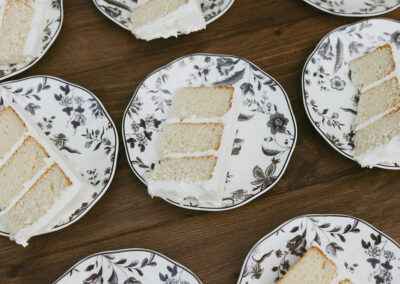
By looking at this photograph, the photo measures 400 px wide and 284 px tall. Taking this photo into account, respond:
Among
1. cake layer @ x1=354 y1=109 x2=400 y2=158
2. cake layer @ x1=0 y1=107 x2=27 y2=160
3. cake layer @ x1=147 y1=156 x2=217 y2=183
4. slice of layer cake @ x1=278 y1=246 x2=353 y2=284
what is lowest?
slice of layer cake @ x1=278 y1=246 x2=353 y2=284

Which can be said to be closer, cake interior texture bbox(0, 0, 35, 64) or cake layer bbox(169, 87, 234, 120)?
cake layer bbox(169, 87, 234, 120)

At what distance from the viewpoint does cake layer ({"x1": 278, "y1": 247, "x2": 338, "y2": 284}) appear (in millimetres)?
1436

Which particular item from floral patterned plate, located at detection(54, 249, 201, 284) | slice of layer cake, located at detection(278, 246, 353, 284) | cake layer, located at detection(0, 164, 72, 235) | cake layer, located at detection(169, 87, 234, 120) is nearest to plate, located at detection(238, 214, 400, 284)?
slice of layer cake, located at detection(278, 246, 353, 284)

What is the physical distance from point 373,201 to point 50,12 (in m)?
1.76

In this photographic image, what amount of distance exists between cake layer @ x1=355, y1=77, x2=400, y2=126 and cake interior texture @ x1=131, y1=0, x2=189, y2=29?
94cm

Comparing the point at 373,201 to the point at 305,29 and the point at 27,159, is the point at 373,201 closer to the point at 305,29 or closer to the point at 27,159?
the point at 305,29

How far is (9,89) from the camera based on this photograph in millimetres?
1855

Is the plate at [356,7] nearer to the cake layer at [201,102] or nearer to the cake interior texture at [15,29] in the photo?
the cake layer at [201,102]

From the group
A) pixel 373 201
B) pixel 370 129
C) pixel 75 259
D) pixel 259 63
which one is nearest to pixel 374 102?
pixel 370 129

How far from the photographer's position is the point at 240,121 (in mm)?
1771

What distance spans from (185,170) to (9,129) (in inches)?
31.0

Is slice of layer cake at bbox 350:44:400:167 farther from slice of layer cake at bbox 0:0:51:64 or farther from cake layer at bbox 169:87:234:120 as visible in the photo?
slice of layer cake at bbox 0:0:51:64

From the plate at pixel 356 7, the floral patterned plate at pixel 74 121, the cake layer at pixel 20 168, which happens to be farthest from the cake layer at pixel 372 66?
the cake layer at pixel 20 168

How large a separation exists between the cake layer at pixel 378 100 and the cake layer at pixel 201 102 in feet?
1.87
